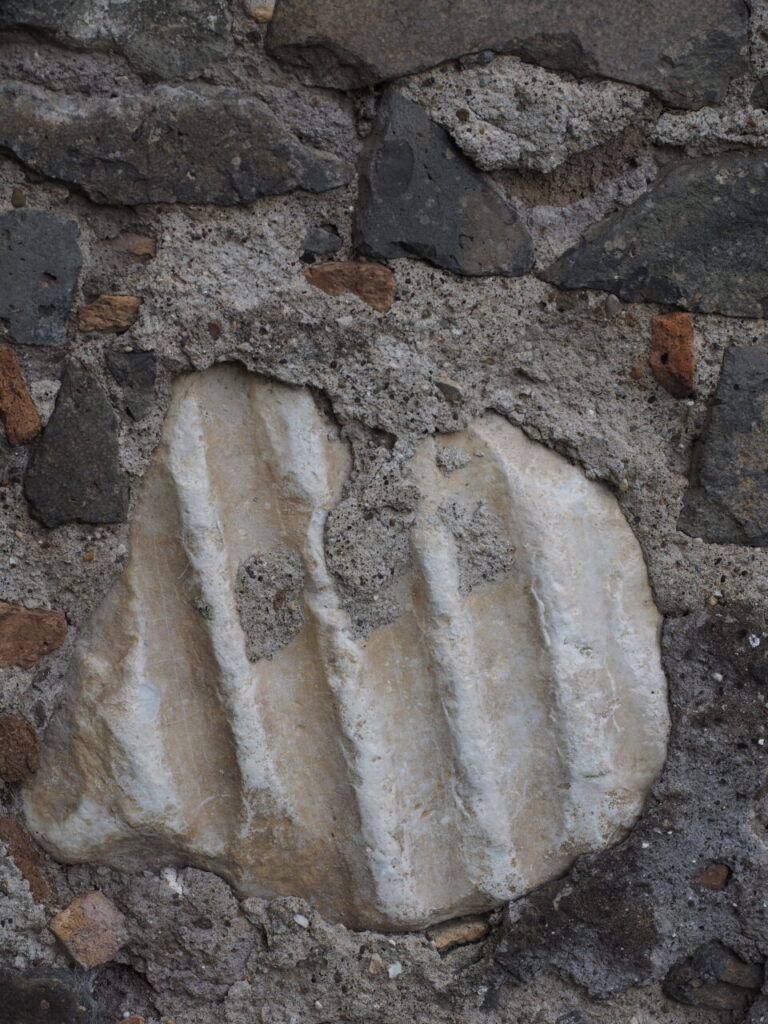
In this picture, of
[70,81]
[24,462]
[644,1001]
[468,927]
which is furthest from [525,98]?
[644,1001]

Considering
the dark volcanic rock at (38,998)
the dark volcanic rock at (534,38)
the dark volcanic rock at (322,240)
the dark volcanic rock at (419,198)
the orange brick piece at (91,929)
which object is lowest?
the dark volcanic rock at (38,998)

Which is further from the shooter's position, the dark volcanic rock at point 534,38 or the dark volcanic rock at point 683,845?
the dark volcanic rock at point 683,845

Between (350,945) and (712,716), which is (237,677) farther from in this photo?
(712,716)

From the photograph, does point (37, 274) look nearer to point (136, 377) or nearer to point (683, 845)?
point (136, 377)

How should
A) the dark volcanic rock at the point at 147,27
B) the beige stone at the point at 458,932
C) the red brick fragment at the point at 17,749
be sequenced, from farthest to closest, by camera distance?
the beige stone at the point at 458,932, the red brick fragment at the point at 17,749, the dark volcanic rock at the point at 147,27

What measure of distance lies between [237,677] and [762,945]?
0.73 metres

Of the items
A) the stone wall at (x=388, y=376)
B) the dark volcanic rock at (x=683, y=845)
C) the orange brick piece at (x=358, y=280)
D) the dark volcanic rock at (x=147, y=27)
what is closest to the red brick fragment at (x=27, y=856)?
the stone wall at (x=388, y=376)

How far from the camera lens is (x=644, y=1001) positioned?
1.23 metres

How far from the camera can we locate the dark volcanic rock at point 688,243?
111 cm

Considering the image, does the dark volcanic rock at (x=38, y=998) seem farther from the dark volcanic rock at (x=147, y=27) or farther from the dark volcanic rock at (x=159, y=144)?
the dark volcanic rock at (x=147, y=27)

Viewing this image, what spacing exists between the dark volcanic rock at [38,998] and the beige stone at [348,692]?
0.14 metres

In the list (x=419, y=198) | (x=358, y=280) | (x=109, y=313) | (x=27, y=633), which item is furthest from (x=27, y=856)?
(x=419, y=198)

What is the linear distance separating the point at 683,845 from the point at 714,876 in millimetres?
55

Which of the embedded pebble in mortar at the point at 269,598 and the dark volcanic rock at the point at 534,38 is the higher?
the dark volcanic rock at the point at 534,38
